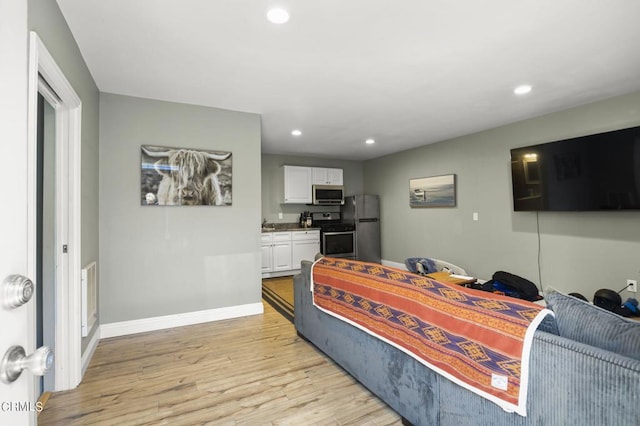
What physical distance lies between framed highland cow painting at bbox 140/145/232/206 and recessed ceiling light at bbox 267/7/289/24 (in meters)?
1.81

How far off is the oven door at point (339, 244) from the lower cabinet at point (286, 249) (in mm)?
168

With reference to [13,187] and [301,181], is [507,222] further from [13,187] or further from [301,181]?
[13,187]

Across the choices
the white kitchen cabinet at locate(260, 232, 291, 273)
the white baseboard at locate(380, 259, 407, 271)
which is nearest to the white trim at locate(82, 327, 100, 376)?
the white kitchen cabinet at locate(260, 232, 291, 273)

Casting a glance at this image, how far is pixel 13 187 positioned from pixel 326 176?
5.98 metres

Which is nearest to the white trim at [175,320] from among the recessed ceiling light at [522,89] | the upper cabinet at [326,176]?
the upper cabinet at [326,176]

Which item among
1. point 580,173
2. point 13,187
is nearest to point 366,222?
point 580,173

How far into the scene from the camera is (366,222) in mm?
6492

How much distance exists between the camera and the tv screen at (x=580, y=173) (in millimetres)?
3061

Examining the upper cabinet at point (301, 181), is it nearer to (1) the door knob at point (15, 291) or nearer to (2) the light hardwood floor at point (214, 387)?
(2) the light hardwood floor at point (214, 387)

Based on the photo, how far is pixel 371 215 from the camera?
656cm

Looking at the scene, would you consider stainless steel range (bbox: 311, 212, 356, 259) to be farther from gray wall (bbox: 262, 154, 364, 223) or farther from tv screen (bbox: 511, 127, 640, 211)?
tv screen (bbox: 511, 127, 640, 211)

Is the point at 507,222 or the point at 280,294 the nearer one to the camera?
the point at 507,222

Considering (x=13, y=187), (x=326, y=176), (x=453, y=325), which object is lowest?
(x=453, y=325)

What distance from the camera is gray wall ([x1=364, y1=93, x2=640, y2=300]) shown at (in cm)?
331
